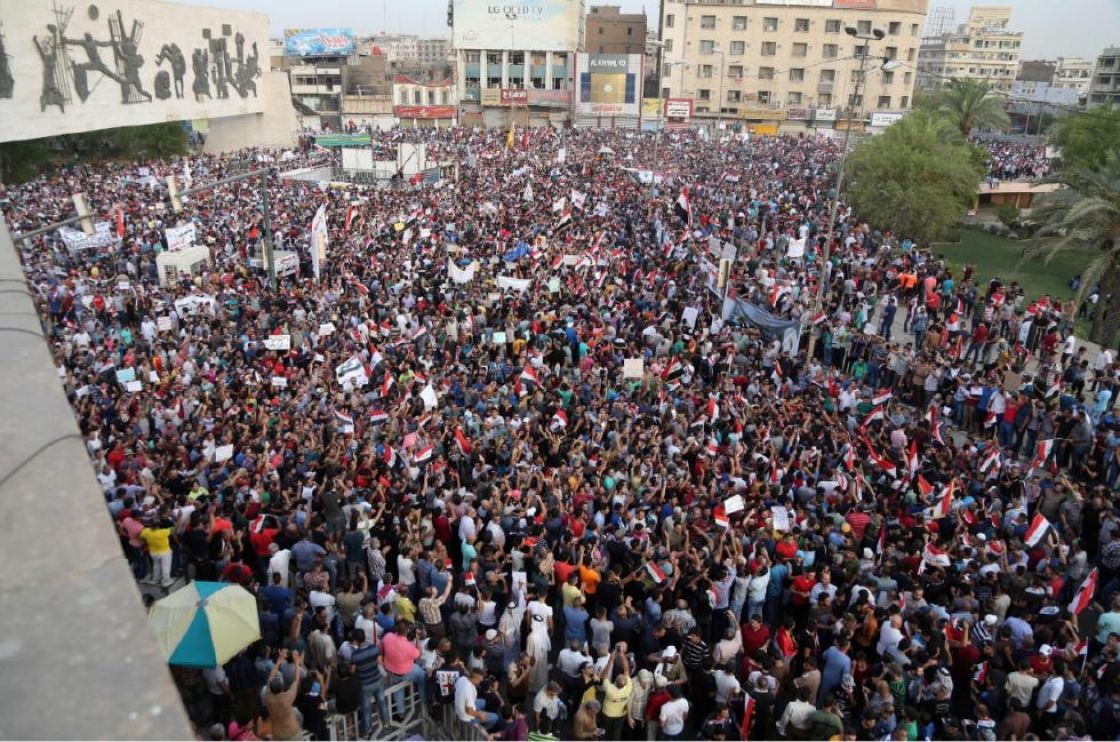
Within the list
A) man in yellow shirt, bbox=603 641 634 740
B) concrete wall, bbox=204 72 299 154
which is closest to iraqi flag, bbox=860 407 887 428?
man in yellow shirt, bbox=603 641 634 740

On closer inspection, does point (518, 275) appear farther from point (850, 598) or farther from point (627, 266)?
point (850, 598)

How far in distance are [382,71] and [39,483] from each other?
4436 inches

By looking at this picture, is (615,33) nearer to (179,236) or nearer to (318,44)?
(318,44)

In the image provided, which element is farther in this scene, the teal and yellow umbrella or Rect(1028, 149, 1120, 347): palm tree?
Rect(1028, 149, 1120, 347): palm tree

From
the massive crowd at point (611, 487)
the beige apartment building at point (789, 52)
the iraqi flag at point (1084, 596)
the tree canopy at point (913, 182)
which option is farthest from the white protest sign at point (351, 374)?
the beige apartment building at point (789, 52)

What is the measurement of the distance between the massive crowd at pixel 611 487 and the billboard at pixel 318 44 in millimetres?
89729

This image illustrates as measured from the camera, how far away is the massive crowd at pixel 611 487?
7742mm

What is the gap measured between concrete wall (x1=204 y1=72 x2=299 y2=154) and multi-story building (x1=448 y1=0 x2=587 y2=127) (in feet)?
79.1

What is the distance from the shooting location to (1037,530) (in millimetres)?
9992

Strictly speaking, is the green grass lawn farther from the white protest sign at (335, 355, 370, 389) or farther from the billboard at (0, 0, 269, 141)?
the billboard at (0, 0, 269, 141)

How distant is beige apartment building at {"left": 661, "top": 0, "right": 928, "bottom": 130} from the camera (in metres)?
79.6

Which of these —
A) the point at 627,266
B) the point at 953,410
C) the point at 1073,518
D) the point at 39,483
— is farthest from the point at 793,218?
the point at 39,483

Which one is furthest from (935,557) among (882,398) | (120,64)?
(120,64)

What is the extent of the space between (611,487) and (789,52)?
263 feet
